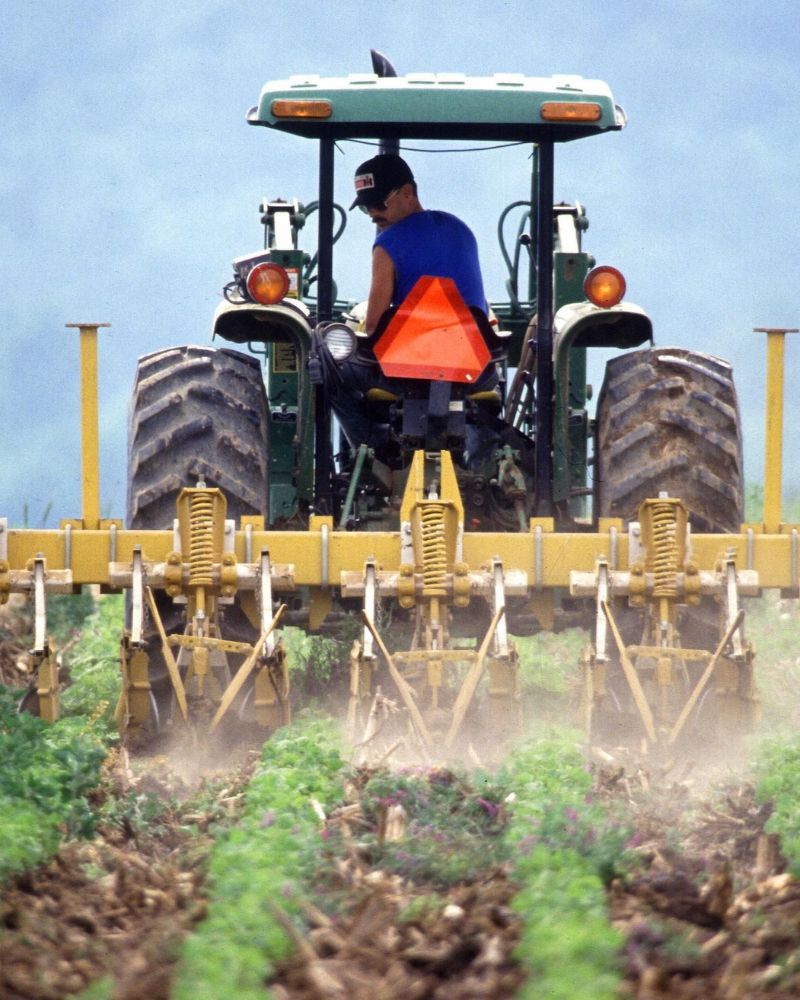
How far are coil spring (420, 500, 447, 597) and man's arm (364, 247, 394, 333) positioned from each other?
3.60ft

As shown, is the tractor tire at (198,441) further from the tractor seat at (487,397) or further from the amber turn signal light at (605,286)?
the amber turn signal light at (605,286)

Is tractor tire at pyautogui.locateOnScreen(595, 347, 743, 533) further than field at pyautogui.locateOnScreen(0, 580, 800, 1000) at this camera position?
Yes

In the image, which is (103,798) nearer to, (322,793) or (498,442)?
(322,793)

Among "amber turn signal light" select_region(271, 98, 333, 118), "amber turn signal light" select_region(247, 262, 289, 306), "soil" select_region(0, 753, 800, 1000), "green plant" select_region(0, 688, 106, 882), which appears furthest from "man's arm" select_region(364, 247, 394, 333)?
"soil" select_region(0, 753, 800, 1000)

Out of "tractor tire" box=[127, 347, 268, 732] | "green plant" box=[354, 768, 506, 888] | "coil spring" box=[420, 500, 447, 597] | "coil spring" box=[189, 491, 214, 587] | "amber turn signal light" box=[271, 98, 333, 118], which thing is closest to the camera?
"green plant" box=[354, 768, 506, 888]

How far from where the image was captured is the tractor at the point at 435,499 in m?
7.91

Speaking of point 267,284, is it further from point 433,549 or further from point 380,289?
point 433,549

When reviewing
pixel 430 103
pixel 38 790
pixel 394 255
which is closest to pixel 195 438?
pixel 394 255

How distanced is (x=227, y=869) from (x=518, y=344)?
16.8ft

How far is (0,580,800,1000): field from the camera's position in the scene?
466 centimetres

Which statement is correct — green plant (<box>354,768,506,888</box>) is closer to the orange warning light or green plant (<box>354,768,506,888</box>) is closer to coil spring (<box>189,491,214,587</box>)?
coil spring (<box>189,491,214,587</box>)

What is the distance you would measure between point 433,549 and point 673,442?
1513 millimetres

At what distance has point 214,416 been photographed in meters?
8.88

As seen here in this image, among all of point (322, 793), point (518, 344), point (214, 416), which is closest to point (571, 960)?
point (322, 793)
